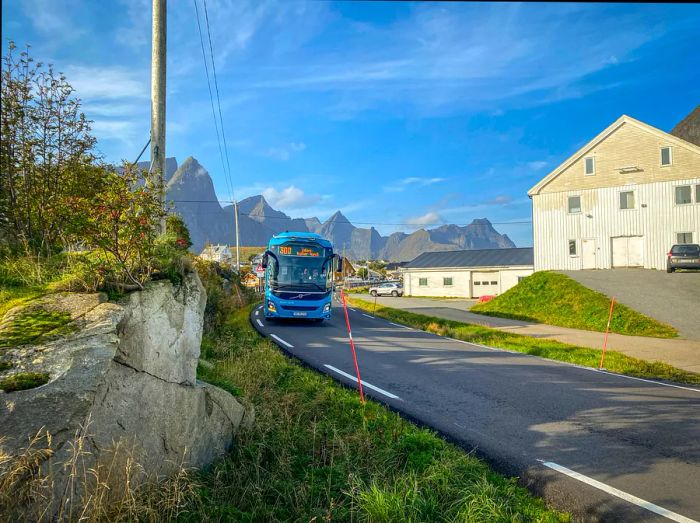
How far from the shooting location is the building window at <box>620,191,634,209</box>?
100ft

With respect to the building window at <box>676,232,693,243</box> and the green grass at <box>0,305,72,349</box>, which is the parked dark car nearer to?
the building window at <box>676,232,693,243</box>

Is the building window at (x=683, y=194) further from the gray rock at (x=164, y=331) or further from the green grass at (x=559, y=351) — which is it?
the gray rock at (x=164, y=331)

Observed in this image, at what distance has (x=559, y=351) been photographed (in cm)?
1269

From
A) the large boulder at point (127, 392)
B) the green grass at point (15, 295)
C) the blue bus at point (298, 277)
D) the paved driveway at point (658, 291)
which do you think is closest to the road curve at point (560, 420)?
the large boulder at point (127, 392)

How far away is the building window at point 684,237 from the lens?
28.8 meters

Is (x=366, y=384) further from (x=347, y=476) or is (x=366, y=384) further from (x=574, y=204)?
(x=574, y=204)

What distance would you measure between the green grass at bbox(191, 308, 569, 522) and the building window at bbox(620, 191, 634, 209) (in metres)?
31.1

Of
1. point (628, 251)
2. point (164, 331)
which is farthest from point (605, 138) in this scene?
point (164, 331)

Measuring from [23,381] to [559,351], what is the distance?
506 inches

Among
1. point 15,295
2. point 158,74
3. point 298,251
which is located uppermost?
point 158,74

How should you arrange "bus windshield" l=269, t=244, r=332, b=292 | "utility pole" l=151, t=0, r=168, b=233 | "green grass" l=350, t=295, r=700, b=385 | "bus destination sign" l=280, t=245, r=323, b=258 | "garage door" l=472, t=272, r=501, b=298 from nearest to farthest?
"utility pole" l=151, t=0, r=168, b=233
"green grass" l=350, t=295, r=700, b=385
"bus windshield" l=269, t=244, r=332, b=292
"bus destination sign" l=280, t=245, r=323, b=258
"garage door" l=472, t=272, r=501, b=298

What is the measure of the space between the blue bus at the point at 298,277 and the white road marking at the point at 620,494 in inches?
532

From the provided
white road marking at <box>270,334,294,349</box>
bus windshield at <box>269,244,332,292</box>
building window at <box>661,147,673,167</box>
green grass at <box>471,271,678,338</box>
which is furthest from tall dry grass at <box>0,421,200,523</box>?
building window at <box>661,147,673,167</box>

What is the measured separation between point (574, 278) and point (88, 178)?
84.7 ft
